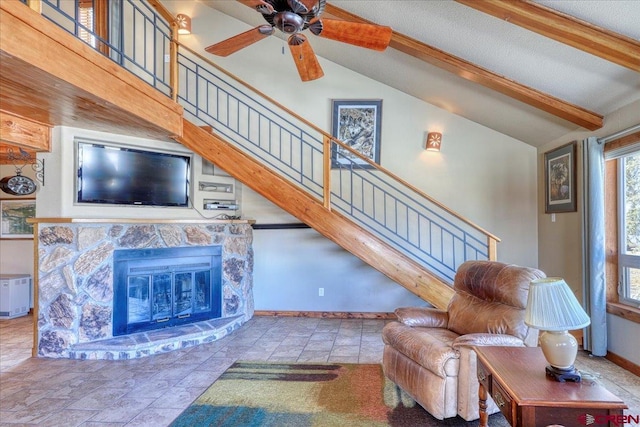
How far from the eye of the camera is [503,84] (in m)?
3.62

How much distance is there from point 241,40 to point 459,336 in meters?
2.89

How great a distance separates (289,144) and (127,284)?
2.79 meters

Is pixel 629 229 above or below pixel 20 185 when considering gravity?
below

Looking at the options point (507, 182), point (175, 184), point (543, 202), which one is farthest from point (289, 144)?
point (543, 202)

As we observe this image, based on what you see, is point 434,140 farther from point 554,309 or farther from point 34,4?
point 34,4

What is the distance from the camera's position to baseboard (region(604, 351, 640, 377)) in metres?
3.16

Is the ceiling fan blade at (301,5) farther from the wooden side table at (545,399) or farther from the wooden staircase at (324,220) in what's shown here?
the wooden side table at (545,399)

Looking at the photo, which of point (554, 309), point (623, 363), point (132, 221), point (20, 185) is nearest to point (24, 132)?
point (20, 185)

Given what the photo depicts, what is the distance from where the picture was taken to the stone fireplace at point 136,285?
363 cm

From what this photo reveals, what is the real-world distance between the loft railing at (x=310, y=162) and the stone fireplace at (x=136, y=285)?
52.2 inches

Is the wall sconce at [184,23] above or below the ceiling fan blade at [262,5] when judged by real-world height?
above

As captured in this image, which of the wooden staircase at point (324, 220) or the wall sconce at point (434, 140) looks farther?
the wall sconce at point (434, 140)

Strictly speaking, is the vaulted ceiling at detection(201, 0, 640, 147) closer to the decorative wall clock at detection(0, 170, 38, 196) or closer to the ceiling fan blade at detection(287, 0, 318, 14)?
the ceiling fan blade at detection(287, 0, 318, 14)

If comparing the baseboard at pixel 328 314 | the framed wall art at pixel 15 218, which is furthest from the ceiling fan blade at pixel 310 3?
the framed wall art at pixel 15 218
